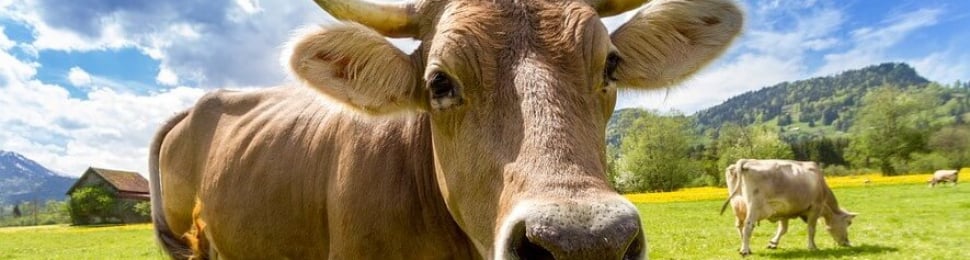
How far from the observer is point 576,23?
2.76 m

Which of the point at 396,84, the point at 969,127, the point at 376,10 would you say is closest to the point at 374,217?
the point at 396,84

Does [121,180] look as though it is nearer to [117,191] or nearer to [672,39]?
[117,191]

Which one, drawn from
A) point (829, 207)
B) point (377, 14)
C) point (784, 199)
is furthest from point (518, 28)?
point (829, 207)

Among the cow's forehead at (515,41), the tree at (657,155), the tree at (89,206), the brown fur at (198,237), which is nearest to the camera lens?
the cow's forehead at (515,41)

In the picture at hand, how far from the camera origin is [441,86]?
277 cm

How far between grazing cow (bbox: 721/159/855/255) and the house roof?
83.2 meters

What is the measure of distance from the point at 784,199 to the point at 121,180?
89.8 metres

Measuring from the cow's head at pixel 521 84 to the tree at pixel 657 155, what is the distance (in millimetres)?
74865

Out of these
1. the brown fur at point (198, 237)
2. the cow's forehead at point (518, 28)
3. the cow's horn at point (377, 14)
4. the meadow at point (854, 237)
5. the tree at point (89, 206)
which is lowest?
the tree at point (89, 206)

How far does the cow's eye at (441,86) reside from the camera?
273 centimetres

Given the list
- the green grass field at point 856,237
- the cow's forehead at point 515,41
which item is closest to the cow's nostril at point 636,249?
the cow's forehead at point 515,41

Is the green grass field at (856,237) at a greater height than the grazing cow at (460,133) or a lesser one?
lesser

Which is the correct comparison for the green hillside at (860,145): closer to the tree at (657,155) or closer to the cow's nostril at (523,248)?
the tree at (657,155)

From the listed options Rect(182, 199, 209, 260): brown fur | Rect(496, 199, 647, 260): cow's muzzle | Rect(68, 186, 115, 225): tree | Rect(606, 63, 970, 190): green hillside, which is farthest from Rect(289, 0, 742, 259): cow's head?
Rect(68, 186, 115, 225): tree
